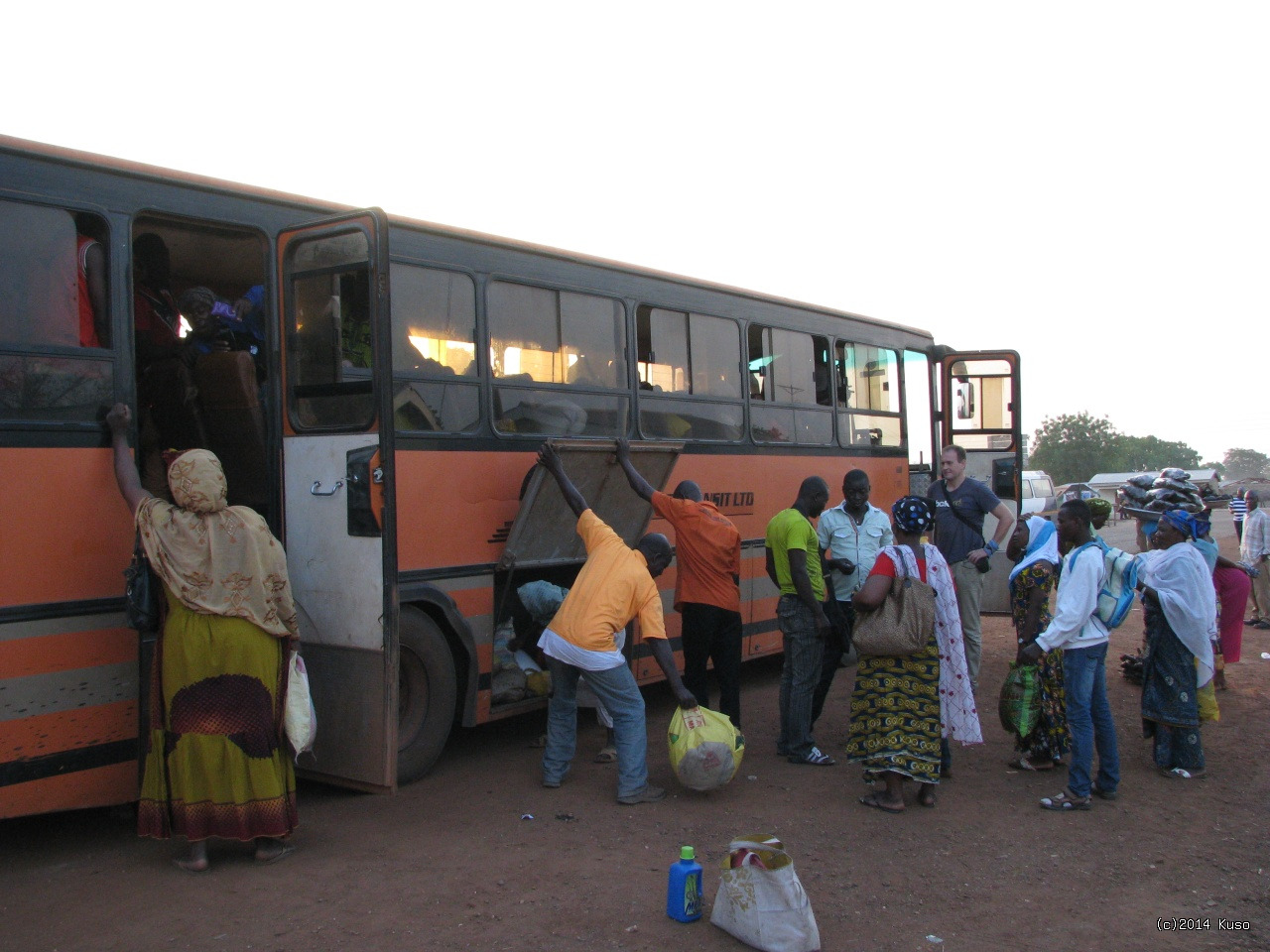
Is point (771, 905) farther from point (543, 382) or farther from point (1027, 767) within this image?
point (543, 382)

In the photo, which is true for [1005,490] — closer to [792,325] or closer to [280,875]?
[792,325]

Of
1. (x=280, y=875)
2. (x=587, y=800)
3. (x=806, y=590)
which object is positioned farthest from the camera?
(x=806, y=590)

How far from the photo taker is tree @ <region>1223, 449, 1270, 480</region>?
11840 centimetres

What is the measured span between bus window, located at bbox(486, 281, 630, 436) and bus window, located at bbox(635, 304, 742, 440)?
29 centimetres

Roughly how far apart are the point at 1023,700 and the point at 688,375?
11.4 ft

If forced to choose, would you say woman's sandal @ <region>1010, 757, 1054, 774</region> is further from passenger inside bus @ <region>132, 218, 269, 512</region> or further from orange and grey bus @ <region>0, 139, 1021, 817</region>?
passenger inside bus @ <region>132, 218, 269, 512</region>

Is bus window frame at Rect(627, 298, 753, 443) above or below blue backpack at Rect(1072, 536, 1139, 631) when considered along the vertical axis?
above

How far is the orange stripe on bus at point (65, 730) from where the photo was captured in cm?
449

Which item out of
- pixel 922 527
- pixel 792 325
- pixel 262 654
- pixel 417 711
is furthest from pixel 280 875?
pixel 792 325

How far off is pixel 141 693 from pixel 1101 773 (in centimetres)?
508

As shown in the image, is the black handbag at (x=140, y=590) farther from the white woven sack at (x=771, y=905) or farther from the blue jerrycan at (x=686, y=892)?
the white woven sack at (x=771, y=905)

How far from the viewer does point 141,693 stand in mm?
4895

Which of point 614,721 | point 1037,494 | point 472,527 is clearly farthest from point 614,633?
point 1037,494

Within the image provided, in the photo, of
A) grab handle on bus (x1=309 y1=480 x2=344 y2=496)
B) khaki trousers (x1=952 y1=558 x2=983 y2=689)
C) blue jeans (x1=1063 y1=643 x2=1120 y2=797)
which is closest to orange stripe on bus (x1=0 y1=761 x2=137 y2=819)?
grab handle on bus (x1=309 y1=480 x2=344 y2=496)
